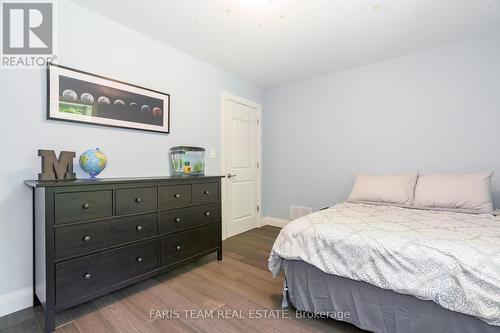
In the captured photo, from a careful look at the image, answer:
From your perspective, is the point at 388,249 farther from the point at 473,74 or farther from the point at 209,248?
the point at 473,74

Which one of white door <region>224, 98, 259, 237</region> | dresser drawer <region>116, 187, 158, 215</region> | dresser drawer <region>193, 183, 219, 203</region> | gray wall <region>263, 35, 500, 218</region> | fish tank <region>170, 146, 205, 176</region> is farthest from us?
white door <region>224, 98, 259, 237</region>

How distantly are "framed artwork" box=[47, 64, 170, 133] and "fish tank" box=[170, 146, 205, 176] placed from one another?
257mm

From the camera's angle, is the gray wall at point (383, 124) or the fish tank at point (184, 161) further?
the fish tank at point (184, 161)

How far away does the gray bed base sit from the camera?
1.17 m

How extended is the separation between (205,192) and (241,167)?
1232mm

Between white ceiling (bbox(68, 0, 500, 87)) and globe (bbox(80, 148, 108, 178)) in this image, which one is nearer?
globe (bbox(80, 148, 108, 178))

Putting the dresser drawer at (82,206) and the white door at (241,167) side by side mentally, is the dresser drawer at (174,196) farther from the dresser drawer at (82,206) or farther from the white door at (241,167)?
the white door at (241,167)

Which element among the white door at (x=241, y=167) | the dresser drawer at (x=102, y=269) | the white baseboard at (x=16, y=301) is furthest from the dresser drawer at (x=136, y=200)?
the white door at (x=241, y=167)

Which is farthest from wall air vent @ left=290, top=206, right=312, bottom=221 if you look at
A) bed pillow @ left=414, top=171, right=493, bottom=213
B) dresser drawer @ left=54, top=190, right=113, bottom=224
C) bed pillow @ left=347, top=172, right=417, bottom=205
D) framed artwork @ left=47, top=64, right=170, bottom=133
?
dresser drawer @ left=54, top=190, right=113, bottom=224

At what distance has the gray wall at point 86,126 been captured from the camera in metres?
1.62

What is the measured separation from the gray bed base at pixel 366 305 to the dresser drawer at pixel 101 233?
44.5 inches

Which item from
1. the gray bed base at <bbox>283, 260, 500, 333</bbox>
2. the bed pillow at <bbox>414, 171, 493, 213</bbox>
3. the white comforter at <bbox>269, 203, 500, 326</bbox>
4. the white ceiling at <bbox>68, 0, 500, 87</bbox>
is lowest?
the gray bed base at <bbox>283, 260, 500, 333</bbox>

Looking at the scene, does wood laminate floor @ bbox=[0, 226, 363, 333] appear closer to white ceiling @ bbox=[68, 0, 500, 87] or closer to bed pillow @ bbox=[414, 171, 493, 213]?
bed pillow @ bbox=[414, 171, 493, 213]

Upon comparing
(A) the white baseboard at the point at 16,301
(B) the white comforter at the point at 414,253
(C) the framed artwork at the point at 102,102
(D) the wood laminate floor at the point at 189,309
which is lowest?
(D) the wood laminate floor at the point at 189,309
